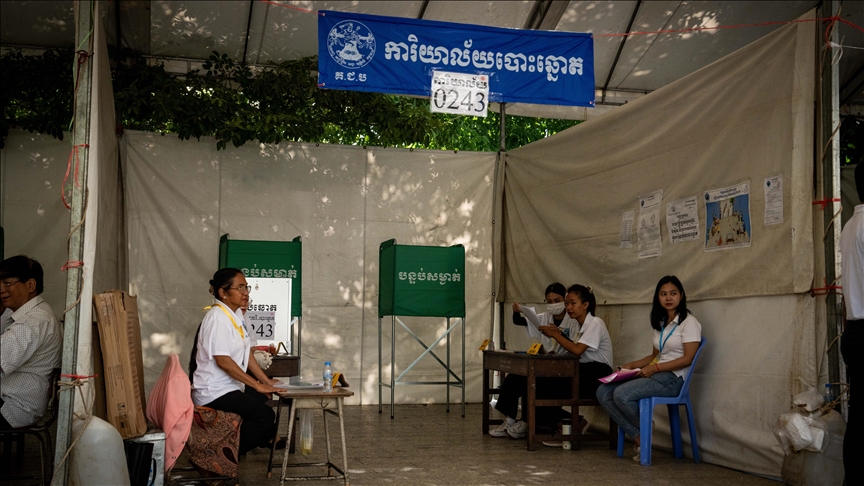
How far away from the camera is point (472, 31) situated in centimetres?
615

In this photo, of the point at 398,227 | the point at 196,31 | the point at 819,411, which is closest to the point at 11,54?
the point at 196,31

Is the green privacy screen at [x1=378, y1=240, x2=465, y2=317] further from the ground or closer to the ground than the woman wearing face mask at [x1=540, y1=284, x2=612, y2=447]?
further from the ground

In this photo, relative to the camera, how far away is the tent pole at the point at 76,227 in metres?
3.86

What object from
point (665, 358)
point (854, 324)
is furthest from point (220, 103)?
point (854, 324)

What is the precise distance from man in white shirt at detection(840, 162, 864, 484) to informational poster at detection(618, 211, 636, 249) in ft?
8.72

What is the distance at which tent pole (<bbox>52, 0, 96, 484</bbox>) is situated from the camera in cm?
386

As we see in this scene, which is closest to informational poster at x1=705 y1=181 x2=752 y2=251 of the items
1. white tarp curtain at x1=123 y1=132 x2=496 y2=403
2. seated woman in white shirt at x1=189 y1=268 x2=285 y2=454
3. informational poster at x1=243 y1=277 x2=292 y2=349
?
seated woman in white shirt at x1=189 y1=268 x2=285 y2=454

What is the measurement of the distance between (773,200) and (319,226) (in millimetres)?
4969

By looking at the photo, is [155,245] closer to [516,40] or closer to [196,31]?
[196,31]

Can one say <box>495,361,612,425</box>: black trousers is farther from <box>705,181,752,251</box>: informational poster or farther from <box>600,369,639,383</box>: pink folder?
<box>705,181,752,251</box>: informational poster

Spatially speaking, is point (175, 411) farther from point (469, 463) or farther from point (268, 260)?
point (268, 260)

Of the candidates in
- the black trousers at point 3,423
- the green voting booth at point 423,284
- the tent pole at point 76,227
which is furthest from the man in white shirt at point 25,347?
the green voting booth at point 423,284

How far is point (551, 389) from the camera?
248 inches

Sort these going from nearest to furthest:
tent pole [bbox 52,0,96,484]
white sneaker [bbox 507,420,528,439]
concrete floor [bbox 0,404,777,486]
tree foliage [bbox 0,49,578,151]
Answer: tent pole [bbox 52,0,96,484] → concrete floor [bbox 0,404,777,486] → white sneaker [bbox 507,420,528,439] → tree foliage [bbox 0,49,578,151]
